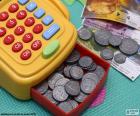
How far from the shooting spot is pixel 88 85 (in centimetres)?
56

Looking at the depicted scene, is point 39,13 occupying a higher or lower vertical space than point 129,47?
higher

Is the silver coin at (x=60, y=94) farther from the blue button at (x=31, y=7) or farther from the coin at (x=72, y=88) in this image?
the blue button at (x=31, y=7)

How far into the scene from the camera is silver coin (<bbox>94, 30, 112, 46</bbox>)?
64 centimetres

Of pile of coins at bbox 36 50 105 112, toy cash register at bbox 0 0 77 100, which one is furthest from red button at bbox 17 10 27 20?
pile of coins at bbox 36 50 105 112

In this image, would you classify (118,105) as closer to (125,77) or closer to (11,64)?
(125,77)

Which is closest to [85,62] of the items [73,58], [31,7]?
[73,58]

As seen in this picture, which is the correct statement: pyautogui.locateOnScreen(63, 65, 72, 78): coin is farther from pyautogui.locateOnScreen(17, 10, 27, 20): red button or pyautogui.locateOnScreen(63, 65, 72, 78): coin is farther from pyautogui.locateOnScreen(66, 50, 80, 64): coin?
pyautogui.locateOnScreen(17, 10, 27, 20): red button

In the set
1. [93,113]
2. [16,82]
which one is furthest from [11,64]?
[93,113]

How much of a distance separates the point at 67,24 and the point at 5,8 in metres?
0.11

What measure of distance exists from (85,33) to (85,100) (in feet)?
0.49

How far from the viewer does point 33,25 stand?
56 centimetres

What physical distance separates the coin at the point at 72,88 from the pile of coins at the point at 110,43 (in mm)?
90

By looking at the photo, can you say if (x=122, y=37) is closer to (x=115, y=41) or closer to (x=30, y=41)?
(x=115, y=41)

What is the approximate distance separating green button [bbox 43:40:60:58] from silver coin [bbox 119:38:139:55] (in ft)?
0.47
